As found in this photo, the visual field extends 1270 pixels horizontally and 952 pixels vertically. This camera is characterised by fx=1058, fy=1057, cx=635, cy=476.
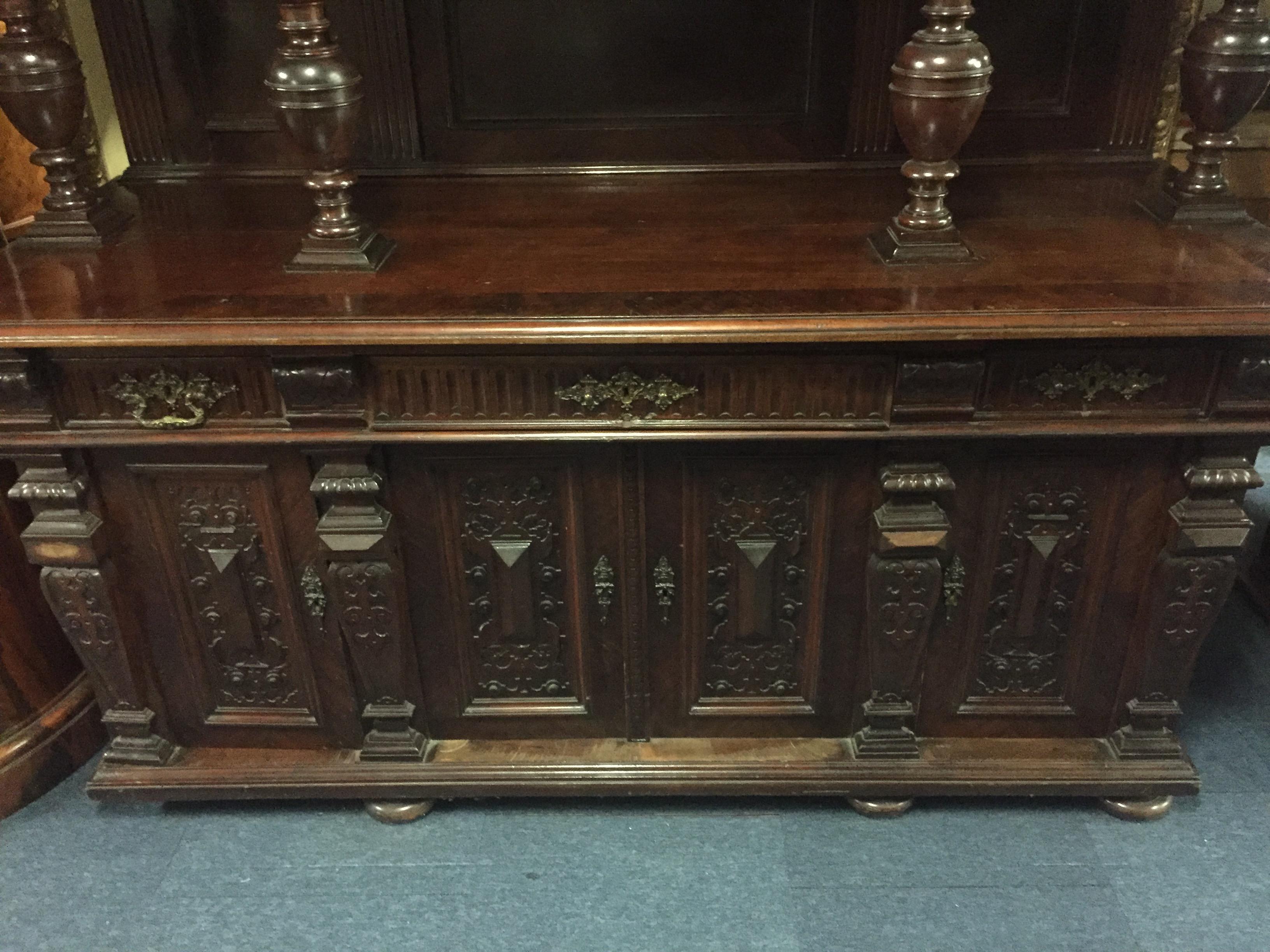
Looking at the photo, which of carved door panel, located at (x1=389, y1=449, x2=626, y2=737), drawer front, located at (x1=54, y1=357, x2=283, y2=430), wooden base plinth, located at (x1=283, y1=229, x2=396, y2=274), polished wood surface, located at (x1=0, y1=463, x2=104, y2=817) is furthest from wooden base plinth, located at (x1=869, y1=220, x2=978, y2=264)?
polished wood surface, located at (x1=0, y1=463, x2=104, y2=817)

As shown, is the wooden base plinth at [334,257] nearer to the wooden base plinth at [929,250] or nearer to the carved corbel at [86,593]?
the carved corbel at [86,593]

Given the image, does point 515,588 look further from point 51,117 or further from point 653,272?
point 51,117

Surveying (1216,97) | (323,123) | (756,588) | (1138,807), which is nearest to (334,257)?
(323,123)

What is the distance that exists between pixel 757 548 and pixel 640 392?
326 mm

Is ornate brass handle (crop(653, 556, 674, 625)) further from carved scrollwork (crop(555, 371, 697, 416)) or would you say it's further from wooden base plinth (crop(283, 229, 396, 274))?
wooden base plinth (crop(283, 229, 396, 274))

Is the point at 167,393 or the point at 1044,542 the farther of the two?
the point at 1044,542

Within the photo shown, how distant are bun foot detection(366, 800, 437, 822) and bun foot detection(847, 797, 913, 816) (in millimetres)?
724

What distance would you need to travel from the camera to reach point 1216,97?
150 centimetres

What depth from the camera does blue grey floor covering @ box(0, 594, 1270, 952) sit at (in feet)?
5.25

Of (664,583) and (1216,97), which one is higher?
(1216,97)

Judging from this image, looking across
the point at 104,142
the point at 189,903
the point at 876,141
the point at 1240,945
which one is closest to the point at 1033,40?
the point at 876,141

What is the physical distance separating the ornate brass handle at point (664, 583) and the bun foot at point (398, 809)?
0.55 metres

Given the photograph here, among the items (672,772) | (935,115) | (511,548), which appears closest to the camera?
(935,115)

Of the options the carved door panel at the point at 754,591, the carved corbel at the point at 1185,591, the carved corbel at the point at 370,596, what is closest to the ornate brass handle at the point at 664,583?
the carved door panel at the point at 754,591
